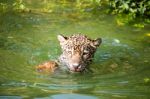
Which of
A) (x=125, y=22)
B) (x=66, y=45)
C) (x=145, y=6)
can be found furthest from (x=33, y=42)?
(x=145, y=6)

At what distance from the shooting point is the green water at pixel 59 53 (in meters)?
7.57

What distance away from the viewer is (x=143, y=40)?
11070 millimetres

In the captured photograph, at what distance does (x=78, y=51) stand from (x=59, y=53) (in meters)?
1.69

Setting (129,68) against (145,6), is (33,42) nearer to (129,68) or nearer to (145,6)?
(129,68)

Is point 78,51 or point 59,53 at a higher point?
point 78,51

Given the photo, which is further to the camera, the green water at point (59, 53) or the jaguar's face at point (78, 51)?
the jaguar's face at point (78, 51)

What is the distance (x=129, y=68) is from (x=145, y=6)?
4007mm

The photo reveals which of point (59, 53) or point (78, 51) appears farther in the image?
point (59, 53)

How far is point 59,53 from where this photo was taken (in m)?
10.3

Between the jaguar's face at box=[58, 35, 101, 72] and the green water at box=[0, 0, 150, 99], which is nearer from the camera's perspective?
the green water at box=[0, 0, 150, 99]

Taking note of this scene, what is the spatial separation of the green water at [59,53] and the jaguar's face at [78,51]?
233 millimetres

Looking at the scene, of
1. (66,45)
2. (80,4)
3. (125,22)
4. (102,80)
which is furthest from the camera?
(80,4)

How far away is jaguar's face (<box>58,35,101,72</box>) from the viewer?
8.41m

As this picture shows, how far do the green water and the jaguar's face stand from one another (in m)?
0.23
